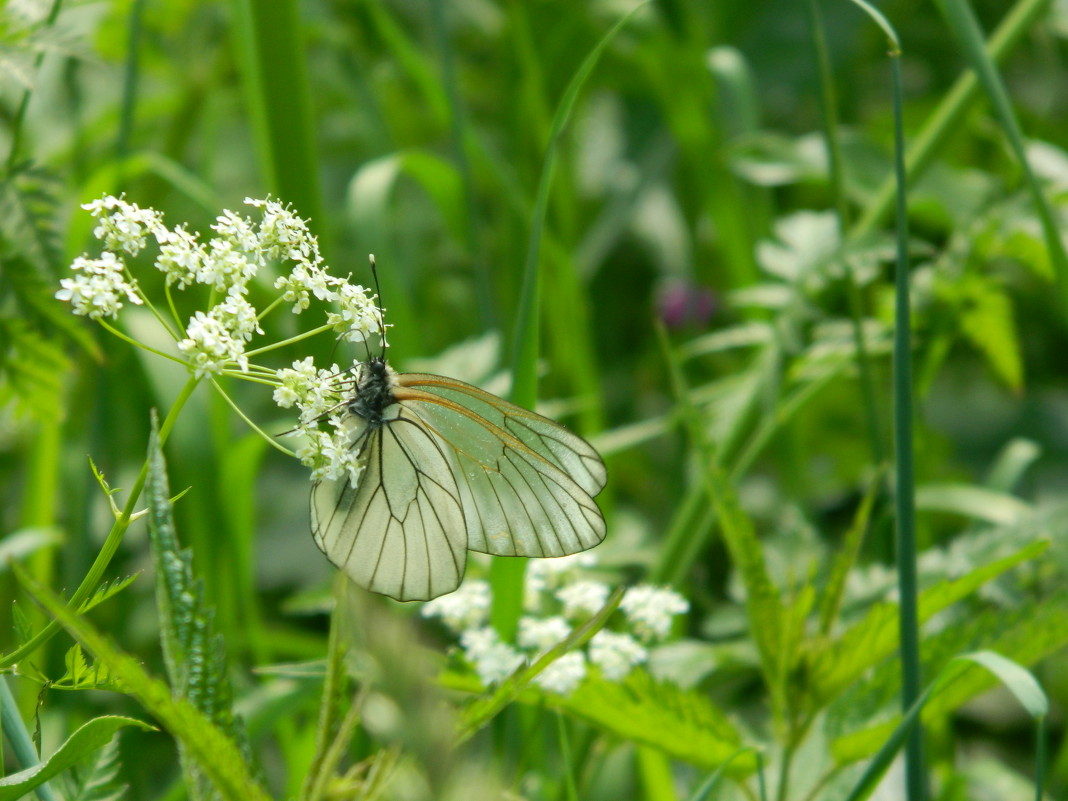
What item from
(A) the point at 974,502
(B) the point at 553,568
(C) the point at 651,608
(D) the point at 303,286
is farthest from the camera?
(A) the point at 974,502

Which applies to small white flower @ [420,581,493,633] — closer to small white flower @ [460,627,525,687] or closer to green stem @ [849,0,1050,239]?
small white flower @ [460,627,525,687]

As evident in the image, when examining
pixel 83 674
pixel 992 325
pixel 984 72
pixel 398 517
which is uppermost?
pixel 984 72

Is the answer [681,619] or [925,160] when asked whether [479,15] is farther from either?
[681,619]

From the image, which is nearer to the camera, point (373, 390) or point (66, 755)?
point (66, 755)

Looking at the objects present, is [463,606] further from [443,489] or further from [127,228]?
[127,228]

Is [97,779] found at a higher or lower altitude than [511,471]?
lower

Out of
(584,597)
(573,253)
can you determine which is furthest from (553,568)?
(573,253)

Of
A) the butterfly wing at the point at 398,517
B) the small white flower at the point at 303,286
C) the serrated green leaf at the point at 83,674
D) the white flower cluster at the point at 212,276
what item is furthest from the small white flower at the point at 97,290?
the butterfly wing at the point at 398,517
